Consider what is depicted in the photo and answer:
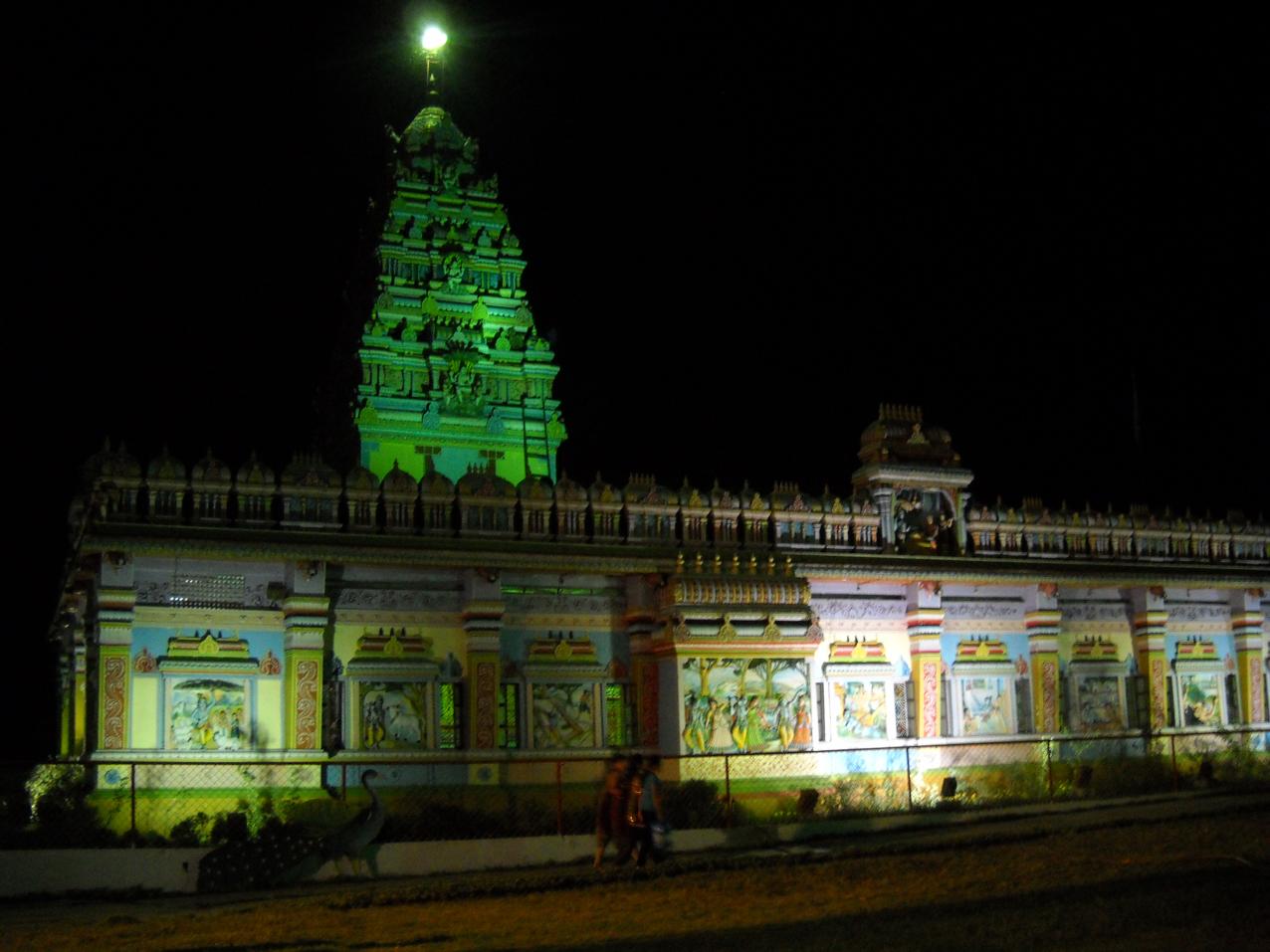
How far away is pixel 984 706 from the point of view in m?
26.3

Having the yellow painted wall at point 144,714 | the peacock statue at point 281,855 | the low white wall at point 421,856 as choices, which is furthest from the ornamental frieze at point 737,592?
the yellow painted wall at point 144,714

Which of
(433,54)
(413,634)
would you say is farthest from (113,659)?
(433,54)

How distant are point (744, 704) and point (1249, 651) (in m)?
12.4

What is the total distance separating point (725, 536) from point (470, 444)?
33.4 feet

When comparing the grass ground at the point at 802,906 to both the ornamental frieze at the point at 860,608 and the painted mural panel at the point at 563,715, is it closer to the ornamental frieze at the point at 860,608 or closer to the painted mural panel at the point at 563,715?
the painted mural panel at the point at 563,715

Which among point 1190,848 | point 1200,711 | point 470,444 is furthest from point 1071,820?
point 470,444

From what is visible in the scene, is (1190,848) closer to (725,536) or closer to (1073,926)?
(1073,926)

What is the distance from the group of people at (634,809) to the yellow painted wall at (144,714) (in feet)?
24.7

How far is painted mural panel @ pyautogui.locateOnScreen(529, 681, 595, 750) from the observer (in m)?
22.7

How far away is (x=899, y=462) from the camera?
2598 cm

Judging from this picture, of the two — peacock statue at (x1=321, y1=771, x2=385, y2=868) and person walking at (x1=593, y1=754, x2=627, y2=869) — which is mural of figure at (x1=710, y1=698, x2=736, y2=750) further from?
peacock statue at (x1=321, y1=771, x2=385, y2=868)

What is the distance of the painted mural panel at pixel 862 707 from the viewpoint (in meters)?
24.8

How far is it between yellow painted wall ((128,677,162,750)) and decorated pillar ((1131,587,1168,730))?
1850cm

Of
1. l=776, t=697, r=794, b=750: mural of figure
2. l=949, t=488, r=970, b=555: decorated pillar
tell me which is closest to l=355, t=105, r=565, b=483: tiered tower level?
l=949, t=488, r=970, b=555: decorated pillar
